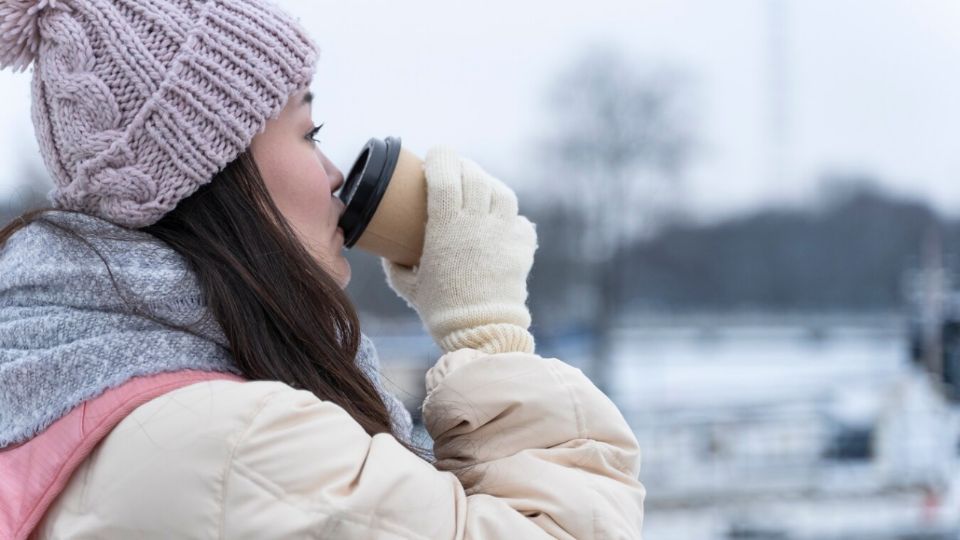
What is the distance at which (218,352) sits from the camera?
1.18 m

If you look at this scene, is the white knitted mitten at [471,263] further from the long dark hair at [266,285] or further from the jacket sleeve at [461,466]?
the long dark hair at [266,285]

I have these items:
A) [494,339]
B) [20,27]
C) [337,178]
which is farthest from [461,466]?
[20,27]

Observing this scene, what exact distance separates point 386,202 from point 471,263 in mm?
168

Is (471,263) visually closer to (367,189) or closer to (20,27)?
(367,189)

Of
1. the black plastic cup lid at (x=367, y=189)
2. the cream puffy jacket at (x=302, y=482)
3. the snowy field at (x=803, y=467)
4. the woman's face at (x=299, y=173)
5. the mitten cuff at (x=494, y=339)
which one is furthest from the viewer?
the snowy field at (x=803, y=467)

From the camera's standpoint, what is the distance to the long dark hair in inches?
47.8

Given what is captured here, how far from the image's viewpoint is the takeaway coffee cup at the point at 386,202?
5.14 ft

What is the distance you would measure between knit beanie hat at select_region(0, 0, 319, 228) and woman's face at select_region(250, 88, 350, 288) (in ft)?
0.13

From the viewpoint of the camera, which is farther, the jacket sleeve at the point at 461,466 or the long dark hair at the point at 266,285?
the long dark hair at the point at 266,285

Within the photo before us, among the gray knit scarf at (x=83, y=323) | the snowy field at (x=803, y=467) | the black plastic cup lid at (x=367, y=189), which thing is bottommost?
the snowy field at (x=803, y=467)

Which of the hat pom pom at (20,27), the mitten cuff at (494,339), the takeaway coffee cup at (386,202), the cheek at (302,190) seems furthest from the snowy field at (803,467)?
the hat pom pom at (20,27)

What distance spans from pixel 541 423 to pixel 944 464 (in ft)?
32.5

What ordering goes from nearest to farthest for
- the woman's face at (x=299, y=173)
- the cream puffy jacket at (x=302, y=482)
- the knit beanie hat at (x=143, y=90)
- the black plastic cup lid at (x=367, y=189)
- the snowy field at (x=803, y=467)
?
the cream puffy jacket at (x=302, y=482) → the knit beanie hat at (x=143, y=90) → the woman's face at (x=299, y=173) → the black plastic cup lid at (x=367, y=189) → the snowy field at (x=803, y=467)

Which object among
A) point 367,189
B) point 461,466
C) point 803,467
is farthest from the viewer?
point 803,467
